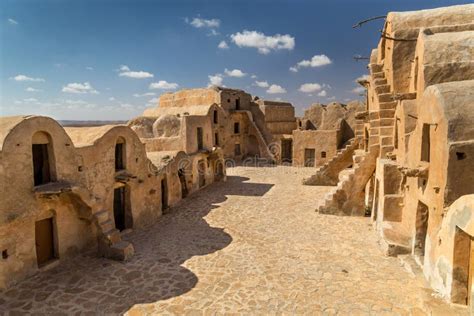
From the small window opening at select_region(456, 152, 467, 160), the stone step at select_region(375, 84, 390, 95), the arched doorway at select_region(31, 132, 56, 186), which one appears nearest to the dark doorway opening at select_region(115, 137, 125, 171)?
the arched doorway at select_region(31, 132, 56, 186)

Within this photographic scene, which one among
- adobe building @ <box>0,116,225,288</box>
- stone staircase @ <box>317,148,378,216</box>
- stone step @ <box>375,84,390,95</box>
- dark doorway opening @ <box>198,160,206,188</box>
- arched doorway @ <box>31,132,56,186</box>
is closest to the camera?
adobe building @ <box>0,116,225,288</box>

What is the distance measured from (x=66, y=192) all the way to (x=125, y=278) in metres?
3.19

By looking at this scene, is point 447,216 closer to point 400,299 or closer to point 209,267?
point 400,299

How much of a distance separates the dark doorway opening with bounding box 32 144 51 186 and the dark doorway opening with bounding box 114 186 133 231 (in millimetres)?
3604

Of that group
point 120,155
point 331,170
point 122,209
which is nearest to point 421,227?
point 122,209

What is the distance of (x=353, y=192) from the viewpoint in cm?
1515

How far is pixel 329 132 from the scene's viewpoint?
27.4 metres

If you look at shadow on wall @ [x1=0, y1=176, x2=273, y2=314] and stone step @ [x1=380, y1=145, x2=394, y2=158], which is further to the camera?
stone step @ [x1=380, y1=145, x2=394, y2=158]

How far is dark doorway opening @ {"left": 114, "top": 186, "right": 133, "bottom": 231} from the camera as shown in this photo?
1326 cm

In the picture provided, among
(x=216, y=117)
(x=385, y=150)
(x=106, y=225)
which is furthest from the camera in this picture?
(x=216, y=117)

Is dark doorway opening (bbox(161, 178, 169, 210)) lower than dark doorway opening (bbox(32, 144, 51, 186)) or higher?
lower

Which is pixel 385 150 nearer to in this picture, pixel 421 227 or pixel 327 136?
pixel 421 227

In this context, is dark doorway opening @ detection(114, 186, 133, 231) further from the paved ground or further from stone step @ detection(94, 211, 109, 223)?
stone step @ detection(94, 211, 109, 223)

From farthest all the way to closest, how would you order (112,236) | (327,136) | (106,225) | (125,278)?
(327,136) < (106,225) < (112,236) < (125,278)
